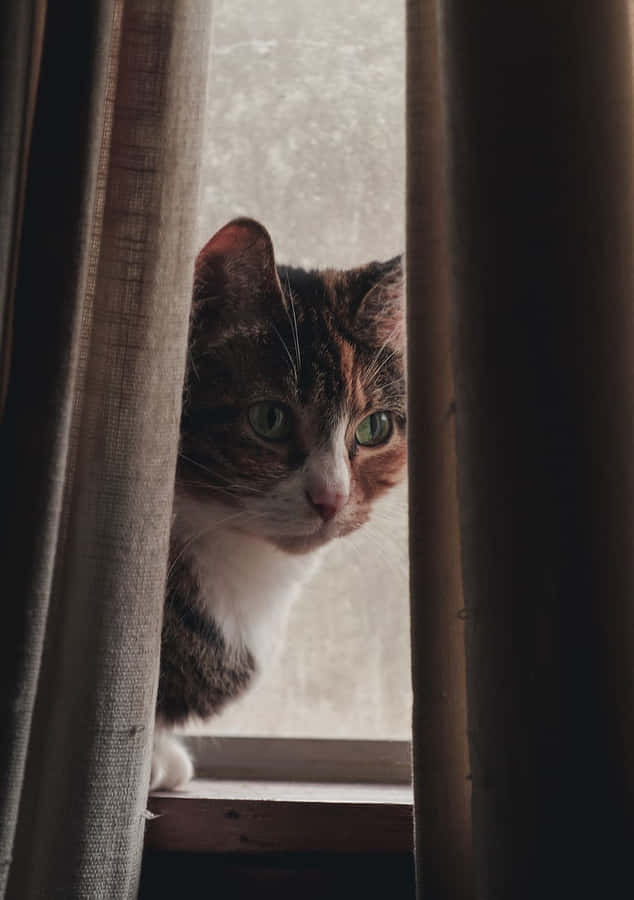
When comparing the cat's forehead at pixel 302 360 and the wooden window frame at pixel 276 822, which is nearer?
the wooden window frame at pixel 276 822

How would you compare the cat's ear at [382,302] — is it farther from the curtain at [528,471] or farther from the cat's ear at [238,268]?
the curtain at [528,471]

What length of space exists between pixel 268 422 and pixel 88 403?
285 mm

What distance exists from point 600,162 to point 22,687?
2.21 ft

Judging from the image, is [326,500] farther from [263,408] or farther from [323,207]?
[323,207]

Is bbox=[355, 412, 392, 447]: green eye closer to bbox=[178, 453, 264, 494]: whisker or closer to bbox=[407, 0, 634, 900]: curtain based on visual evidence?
bbox=[178, 453, 264, 494]: whisker

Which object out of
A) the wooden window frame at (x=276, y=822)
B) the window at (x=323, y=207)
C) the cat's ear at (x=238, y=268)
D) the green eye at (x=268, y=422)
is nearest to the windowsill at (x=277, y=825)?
the wooden window frame at (x=276, y=822)

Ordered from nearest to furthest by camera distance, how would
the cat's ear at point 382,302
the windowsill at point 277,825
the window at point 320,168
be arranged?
the windowsill at point 277,825, the cat's ear at point 382,302, the window at point 320,168

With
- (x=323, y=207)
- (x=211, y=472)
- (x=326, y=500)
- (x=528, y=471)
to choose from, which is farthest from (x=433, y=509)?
(x=323, y=207)

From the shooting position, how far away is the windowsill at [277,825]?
907mm

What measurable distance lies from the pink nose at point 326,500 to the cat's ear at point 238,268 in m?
0.25

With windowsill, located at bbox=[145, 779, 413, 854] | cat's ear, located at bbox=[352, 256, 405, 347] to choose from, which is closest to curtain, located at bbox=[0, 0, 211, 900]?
windowsill, located at bbox=[145, 779, 413, 854]

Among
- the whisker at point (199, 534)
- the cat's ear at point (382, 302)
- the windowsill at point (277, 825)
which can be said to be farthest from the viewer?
the cat's ear at point (382, 302)

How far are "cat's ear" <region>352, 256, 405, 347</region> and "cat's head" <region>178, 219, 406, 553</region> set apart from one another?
0.30 feet

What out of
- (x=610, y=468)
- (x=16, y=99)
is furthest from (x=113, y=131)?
(x=610, y=468)
